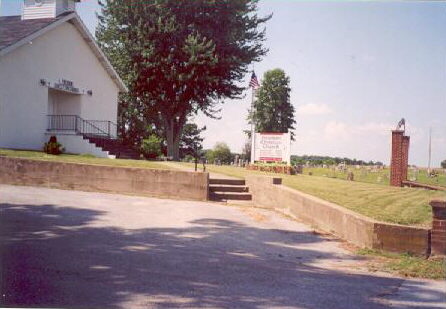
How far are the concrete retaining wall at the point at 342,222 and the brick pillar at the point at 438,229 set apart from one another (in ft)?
0.33

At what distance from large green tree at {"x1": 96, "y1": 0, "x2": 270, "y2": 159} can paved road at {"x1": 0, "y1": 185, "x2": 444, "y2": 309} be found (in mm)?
18593

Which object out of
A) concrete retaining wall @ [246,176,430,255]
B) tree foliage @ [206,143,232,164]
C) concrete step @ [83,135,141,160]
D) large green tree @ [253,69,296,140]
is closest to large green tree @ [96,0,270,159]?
concrete step @ [83,135,141,160]

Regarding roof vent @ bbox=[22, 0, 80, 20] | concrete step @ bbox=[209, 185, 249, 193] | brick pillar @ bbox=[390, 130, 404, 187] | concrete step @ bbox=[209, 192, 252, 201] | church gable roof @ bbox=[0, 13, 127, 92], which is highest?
roof vent @ bbox=[22, 0, 80, 20]

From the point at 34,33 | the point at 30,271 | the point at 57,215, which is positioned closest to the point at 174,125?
the point at 34,33

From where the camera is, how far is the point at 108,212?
9117 millimetres

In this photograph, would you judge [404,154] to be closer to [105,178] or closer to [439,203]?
[439,203]

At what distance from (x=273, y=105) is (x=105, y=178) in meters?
38.5

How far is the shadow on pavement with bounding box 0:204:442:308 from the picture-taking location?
14.2 feet

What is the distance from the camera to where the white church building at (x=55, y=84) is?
1800 cm

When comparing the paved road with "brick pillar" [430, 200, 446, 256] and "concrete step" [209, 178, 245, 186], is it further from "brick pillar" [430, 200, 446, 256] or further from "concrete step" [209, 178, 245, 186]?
"concrete step" [209, 178, 245, 186]

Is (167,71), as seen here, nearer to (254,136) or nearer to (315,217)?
(254,136)

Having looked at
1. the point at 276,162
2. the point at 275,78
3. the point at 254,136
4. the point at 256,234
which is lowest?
the point at 256,234

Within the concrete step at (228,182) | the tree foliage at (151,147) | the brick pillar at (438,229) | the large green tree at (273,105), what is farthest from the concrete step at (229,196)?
the large green tree at (273,105)

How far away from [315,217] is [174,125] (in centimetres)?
2589
